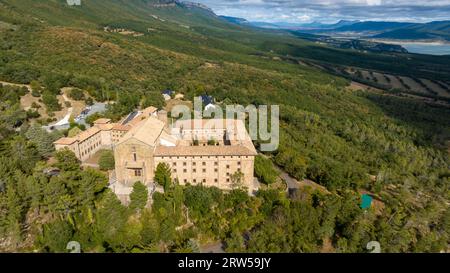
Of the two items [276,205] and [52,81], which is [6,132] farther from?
[276,205]

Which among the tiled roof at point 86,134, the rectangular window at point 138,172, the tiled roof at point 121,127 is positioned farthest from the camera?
the tiled roof at point 121,127

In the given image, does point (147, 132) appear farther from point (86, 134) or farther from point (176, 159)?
point (86, 134)

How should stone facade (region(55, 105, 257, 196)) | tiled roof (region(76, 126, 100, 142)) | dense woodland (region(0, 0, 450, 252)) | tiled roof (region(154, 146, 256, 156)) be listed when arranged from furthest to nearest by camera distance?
tiled roof (region(76, 126, 100, 142))
tiled roof (region(154, 146, 256, 156))
stone facade (region(55, 105, 257, 196))
dense woodland (region(0, 0, 450, 252))

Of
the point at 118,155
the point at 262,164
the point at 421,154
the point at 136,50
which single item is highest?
the point at 136,50

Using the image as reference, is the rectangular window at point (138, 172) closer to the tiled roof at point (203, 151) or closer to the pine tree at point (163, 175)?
the pine tree at point (163, 175)

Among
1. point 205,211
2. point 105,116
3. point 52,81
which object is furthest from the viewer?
point 52,81

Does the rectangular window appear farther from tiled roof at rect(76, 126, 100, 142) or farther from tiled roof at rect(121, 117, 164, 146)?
tiled roof at rect(76, 126, 100, 142)

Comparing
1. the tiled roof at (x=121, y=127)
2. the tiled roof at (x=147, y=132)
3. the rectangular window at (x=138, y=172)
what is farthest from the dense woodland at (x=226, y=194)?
the tiled roof at (x=121, y=127)

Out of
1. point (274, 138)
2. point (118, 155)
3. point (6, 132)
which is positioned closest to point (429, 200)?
point (274, 138)

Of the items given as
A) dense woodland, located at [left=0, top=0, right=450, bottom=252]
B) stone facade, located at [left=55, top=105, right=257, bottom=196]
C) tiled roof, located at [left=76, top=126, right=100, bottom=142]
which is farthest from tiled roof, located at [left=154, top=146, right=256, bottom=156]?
tiled roof, located at [left=76, top=126, right=100, bottom=142]

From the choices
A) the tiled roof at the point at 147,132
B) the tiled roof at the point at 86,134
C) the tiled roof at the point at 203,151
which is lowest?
the tiled roof at the point at 86,134

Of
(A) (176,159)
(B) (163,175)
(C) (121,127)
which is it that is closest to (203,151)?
(A) (176,159)
